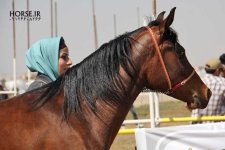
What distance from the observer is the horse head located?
132 inches

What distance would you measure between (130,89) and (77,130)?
0.49m

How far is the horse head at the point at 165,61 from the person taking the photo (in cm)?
337

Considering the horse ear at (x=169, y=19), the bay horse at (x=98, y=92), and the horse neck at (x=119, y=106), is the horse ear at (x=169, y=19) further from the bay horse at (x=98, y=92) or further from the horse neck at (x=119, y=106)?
the horse neck at (x=119, y=106)

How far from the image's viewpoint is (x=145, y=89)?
11.5 ft

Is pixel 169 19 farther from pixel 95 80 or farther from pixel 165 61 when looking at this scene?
pixel 95 80

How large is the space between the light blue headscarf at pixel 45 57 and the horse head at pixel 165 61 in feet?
2.40

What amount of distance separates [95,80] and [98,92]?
81 mm

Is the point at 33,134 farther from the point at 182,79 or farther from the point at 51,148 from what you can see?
the point at 182,79

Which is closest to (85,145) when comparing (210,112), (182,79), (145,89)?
(145,89)

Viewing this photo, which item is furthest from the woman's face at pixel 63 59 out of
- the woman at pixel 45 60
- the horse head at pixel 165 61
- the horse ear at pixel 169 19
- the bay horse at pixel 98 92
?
the horse ear at pixel 169 19

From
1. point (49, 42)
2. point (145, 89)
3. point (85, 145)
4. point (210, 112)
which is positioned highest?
point (49, 42)

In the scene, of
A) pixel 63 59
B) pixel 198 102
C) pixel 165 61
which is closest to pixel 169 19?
pixel 165 61

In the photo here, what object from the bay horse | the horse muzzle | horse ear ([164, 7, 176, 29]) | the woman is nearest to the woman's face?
the woman

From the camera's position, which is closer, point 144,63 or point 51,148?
point 51,148
